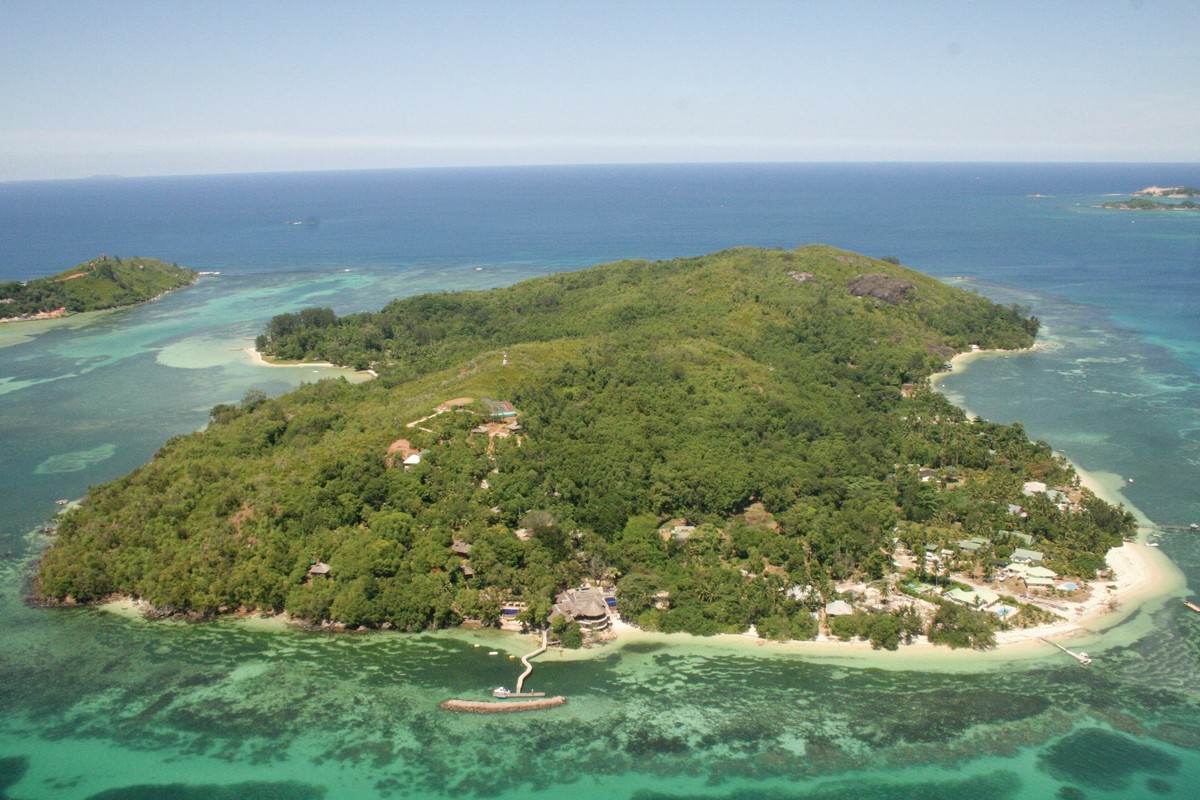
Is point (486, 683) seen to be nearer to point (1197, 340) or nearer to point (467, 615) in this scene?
point (467, 615)

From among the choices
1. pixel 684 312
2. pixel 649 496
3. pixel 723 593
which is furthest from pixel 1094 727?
pixel 684 312

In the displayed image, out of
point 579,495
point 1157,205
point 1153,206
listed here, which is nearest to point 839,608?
point 579,495

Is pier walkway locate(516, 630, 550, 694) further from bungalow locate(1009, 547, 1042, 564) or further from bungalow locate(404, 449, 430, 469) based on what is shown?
bungalow locate(1009, 547, 1042, 564)

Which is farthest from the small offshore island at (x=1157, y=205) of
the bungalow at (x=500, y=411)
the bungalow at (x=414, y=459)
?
the bungalow at (x=414, y=459)

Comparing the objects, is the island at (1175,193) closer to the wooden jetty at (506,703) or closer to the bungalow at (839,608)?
the bungalow at (839,608)

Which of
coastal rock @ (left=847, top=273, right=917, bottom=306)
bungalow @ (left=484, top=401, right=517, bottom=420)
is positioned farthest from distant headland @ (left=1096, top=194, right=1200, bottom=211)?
bungalow @ (left=484, top=401, right=517, bottom=420)

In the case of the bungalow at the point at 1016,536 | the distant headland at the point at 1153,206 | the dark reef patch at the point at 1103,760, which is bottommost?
the dark reef patch at the point at 1103,760
